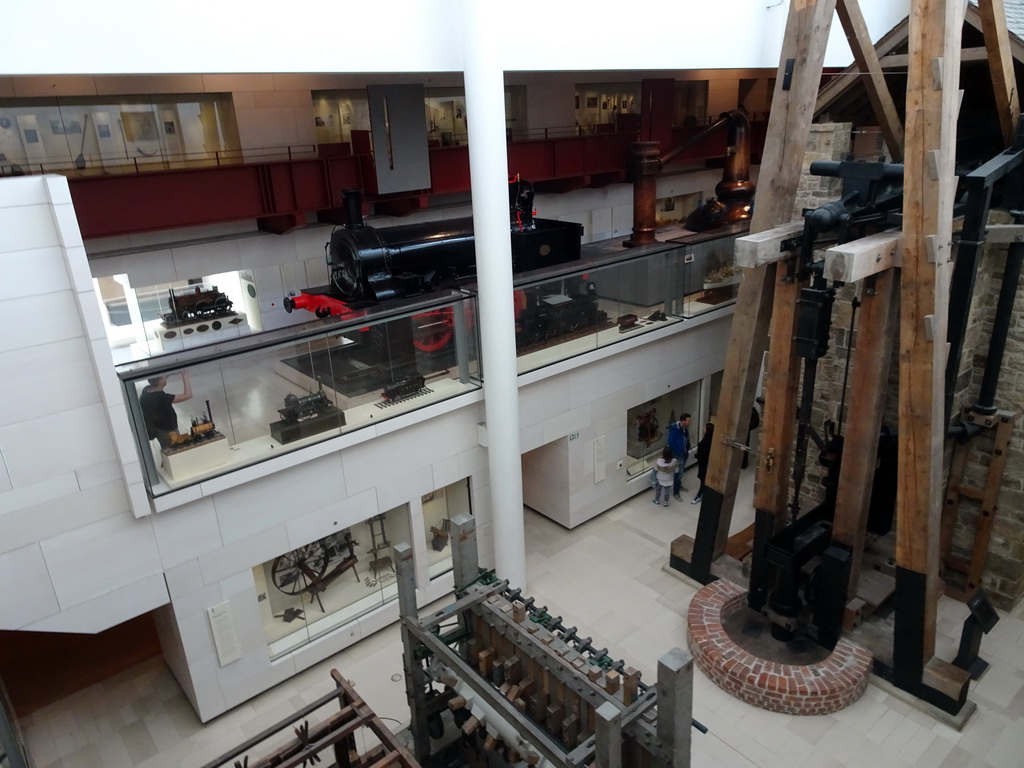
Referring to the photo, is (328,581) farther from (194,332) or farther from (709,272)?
(709,272)

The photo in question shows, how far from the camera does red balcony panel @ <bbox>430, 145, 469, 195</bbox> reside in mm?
9812

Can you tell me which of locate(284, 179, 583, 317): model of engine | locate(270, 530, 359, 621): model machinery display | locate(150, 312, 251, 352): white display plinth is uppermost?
locate(284, 179, 583, 317): model of engine

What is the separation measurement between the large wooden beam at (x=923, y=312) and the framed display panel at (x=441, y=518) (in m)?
4.66

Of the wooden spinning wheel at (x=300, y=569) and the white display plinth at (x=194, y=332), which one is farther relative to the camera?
the white display plinth at (x=194, y=332)

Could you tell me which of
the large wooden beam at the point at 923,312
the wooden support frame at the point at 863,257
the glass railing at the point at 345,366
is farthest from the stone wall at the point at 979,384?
the glass railing at the point at 345,366

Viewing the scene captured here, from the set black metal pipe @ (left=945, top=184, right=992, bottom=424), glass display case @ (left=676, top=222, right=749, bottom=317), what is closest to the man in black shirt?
glass display case @ (left=676, top=222, right=749, bottom=317)

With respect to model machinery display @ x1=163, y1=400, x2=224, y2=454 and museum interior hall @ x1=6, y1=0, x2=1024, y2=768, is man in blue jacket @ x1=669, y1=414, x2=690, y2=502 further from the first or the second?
model machinery display @ x1=163, y1=400, x2=224, y2=454

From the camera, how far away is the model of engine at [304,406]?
6.86 metres

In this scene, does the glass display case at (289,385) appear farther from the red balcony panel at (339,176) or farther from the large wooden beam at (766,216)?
the large wooden beam at (766,216)

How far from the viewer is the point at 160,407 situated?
612cm

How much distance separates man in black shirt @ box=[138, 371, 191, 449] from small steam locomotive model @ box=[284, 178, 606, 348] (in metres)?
2.40

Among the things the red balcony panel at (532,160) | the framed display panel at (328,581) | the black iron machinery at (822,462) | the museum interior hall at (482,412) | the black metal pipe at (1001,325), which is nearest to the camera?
the museum interior hall at (482,412)

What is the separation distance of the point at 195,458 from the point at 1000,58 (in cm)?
834

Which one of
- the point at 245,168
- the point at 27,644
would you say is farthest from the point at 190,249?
the point at 27,644
